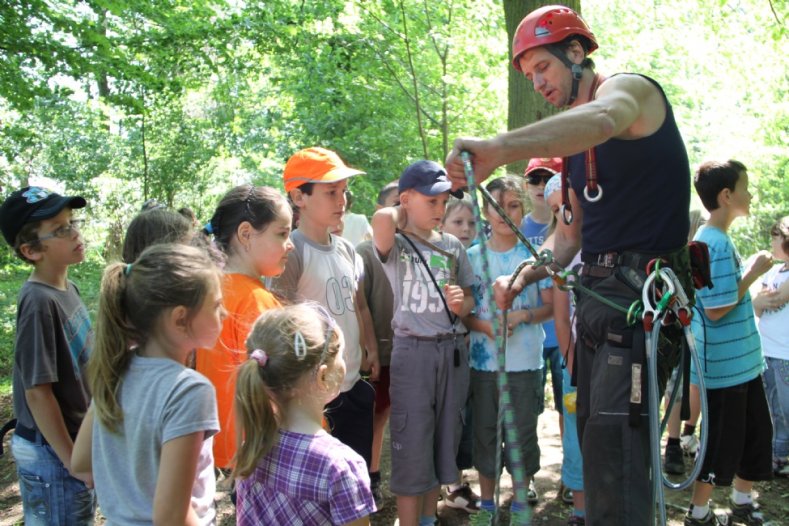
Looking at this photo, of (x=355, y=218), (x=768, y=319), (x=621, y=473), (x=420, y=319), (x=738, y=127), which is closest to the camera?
(x=621, y=473)

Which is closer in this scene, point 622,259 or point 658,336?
point 658,336

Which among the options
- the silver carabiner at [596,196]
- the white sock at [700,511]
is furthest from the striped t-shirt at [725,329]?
the silver carabiner at [596,196]

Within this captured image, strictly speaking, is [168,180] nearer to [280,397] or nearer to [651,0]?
[651,0]

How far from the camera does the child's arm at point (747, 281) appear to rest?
3898 mm

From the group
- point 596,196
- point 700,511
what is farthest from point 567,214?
point 700,511

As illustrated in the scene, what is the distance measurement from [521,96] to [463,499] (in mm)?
3643

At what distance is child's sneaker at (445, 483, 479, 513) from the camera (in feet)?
14.5

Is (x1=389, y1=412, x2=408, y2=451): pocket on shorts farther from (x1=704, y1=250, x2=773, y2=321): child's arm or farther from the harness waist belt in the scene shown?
(x1=704, y1=250, x2=773, y2=321): child's arm

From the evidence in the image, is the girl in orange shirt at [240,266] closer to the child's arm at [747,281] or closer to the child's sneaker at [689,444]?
the child's arm at [747,281]

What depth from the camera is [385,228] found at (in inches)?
156

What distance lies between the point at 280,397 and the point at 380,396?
2359 mm

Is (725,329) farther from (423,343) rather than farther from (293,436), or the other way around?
(293,436)

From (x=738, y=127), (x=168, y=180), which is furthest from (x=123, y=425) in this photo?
(x=738, y=127)

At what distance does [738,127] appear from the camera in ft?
59.0
